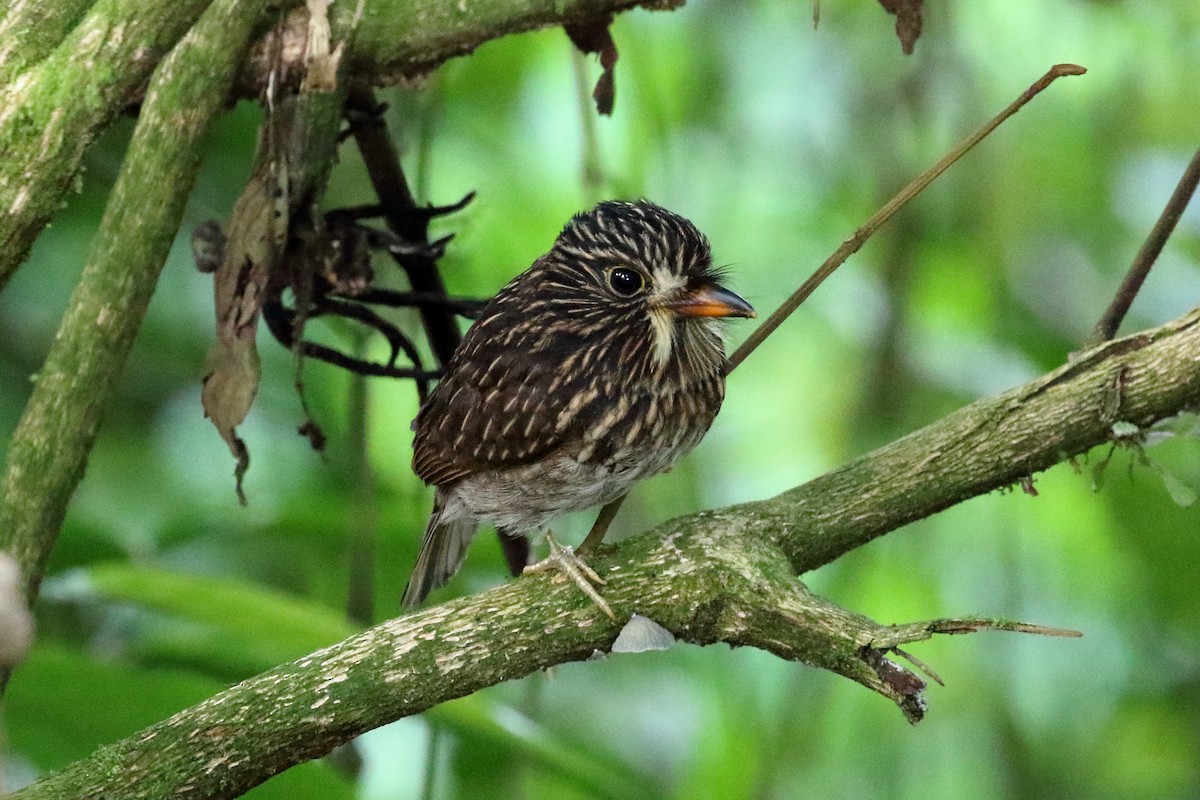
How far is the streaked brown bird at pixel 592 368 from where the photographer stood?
2115mm

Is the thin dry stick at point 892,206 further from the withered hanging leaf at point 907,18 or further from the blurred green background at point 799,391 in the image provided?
the blurred green background at point 799,391

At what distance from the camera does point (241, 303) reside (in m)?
2.00

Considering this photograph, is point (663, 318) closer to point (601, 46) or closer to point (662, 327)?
point (662, 327)

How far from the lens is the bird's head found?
2.12 meters

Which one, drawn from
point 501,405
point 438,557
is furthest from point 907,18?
point 438,557

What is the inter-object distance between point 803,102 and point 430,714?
2280 mm

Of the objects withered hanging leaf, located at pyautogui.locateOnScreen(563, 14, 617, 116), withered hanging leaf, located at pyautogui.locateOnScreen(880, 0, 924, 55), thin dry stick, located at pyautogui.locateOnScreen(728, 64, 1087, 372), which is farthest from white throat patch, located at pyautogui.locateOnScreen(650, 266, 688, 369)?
withered hanging leaf, located at pyautogui.locateOnScreen(880, 0, 924, 55)

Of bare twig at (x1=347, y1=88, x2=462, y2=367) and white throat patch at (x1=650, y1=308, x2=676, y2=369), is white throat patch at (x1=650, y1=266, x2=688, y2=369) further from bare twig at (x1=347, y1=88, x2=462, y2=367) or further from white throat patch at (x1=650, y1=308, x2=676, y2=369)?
bare twig at (x1=347, y1=88, x2=462, y2=367)

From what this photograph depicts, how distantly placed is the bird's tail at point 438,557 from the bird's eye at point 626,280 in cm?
65

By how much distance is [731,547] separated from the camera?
1.64 m

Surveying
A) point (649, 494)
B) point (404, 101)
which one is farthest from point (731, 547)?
point (649, 494)

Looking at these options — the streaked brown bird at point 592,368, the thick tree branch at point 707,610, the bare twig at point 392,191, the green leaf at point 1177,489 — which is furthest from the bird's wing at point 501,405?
the green leaf at point 1177,489

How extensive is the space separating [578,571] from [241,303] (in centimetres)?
70

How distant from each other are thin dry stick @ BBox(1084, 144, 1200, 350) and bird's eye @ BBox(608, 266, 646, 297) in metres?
0.71
